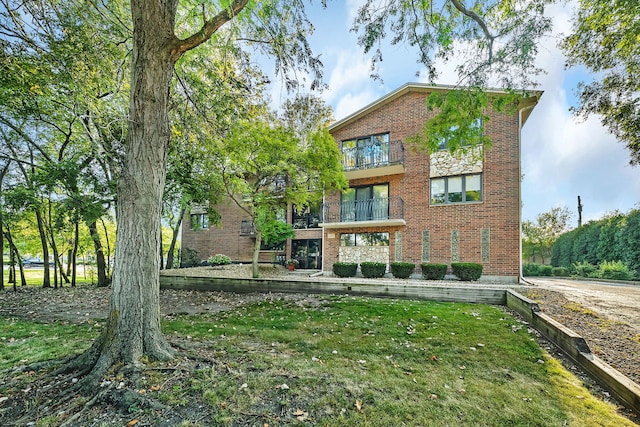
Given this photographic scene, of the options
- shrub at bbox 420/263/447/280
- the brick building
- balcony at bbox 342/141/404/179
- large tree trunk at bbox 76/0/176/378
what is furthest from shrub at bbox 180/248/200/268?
large tree trunk at bbox 76/0/176/378

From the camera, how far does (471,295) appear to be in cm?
762

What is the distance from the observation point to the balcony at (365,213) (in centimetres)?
1441

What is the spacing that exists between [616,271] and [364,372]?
61.2 ft

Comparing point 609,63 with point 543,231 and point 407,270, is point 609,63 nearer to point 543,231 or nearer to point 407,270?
point 407,270

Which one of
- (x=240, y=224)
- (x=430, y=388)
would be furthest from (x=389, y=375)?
(x=240, y=224)

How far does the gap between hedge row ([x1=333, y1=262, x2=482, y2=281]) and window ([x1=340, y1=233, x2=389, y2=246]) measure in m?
1.19

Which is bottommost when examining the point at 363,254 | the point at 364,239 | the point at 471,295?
the point at 471,295

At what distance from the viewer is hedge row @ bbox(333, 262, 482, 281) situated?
39.4 ft

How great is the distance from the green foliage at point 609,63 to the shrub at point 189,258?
21660mm

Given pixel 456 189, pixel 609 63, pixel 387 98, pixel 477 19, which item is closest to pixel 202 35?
pixel 477 19

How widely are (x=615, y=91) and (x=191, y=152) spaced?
37.7 ft

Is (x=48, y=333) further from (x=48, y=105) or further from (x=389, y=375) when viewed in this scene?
(x=48, y=105)

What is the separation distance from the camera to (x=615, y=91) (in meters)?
5.35

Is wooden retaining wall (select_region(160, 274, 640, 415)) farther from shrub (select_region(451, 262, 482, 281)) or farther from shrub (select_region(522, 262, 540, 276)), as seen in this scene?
shrub (select_region(522, 262, 540, 276))
